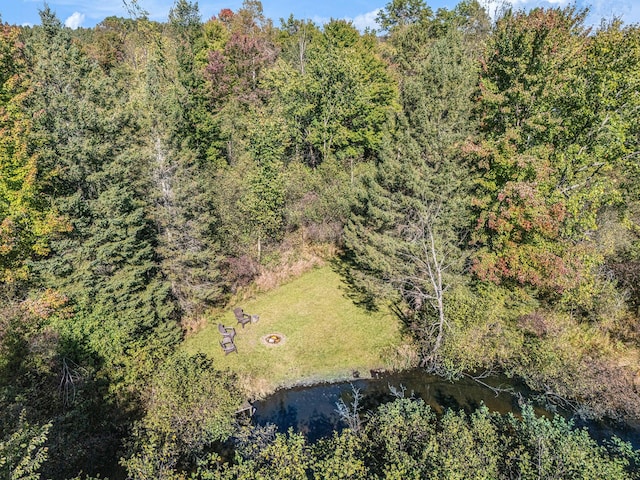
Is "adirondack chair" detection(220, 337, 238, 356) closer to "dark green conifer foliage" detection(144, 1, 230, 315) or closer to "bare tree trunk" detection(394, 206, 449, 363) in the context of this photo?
"dark green conifer foliage" detection(144, 1, 230, 315)

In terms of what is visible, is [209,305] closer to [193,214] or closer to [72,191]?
[193,214]

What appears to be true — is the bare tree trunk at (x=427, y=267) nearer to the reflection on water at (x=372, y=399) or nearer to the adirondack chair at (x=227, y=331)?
the reflection on water at (x=372, y=399)

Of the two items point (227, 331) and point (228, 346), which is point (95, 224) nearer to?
point (227, 331)

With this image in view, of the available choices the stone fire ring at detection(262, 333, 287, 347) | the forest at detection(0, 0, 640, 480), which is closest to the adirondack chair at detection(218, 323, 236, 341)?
the stone fire ring at detection(262, 333, 287, 347)

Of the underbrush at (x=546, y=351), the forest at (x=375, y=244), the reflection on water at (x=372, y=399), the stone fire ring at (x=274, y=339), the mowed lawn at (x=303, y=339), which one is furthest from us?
the stone fire ring at (x=274, y=339)

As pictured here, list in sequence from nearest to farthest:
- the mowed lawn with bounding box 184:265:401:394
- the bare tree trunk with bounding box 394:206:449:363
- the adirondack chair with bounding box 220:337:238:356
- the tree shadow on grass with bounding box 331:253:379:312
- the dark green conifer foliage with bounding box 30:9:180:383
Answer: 1. the dark green conifer foliage with bounding box 30:9:180:383
2. the bare tree trunk with bounding box 394:206:449:363
3. the mowed lawn with bounding box 184:265:401:394
4. the adirondack chair with bounding box 220:337:238:356
5. the tree shadow on grass with bounding box 331:253:379:312

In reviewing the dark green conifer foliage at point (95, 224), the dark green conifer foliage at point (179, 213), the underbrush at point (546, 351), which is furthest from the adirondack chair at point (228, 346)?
the underbrush at point (546, 351)

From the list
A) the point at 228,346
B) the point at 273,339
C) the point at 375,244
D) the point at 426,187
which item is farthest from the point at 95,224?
the point at 426,187

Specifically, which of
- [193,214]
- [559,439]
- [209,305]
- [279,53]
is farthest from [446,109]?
[279,53]
